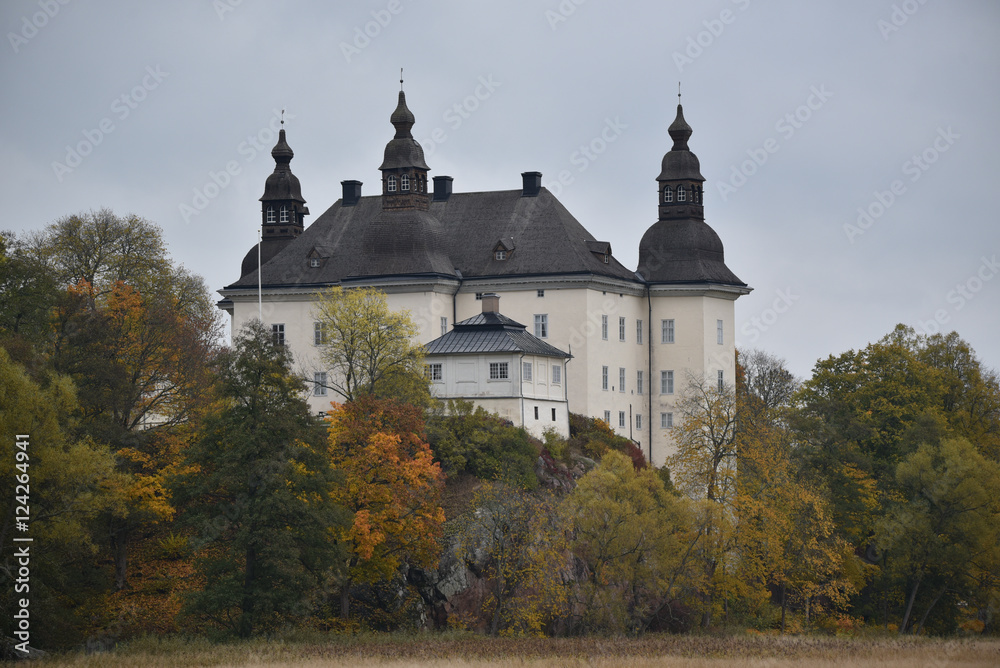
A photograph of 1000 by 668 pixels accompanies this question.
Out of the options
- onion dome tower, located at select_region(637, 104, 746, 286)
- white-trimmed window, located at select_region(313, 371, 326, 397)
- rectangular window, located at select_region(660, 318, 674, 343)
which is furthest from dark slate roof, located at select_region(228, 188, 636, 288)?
white-trimmed window, located at select_region(313, 371, 326, 397)

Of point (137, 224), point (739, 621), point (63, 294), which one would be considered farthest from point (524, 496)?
point (137, 224)

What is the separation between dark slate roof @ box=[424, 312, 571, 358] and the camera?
181 feet

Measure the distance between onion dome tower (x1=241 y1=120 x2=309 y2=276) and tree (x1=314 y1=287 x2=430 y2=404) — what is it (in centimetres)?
1511

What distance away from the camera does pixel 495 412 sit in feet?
179

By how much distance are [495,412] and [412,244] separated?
11160 millimetres

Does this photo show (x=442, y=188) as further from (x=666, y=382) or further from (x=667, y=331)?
(x=666, y=382)

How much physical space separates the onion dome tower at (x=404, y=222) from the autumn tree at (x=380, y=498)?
1575cm

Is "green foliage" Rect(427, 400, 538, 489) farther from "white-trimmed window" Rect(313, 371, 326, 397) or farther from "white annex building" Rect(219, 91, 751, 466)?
"white-trimmed window" Rect(313, 371, 326, 397)

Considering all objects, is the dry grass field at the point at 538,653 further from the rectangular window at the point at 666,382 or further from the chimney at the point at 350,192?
the chimney at the point at 350,192

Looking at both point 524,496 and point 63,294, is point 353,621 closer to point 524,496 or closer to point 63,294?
point 524,496

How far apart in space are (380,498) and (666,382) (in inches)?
852

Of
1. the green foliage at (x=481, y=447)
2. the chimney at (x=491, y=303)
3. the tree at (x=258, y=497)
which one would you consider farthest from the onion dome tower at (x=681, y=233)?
the tree at (x=258, y=497)

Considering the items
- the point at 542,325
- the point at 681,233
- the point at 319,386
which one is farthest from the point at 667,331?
the point at 319,386

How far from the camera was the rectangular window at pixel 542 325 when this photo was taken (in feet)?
200
